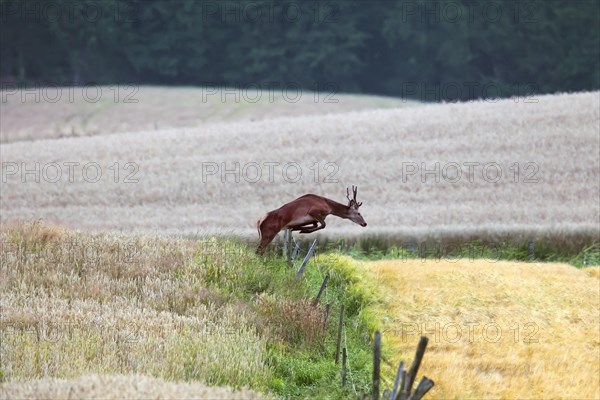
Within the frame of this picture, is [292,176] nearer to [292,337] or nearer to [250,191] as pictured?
[250,191]

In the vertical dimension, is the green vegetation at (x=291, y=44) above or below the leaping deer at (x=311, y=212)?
above

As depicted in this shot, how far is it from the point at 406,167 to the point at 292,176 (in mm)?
2698

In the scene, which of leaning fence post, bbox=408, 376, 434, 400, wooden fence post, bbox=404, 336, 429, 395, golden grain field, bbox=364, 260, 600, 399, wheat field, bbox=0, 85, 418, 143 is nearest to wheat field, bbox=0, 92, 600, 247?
golden grain field, bbox=364, 260, 600, 399

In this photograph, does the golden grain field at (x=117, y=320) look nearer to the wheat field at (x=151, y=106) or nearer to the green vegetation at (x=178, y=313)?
the green vegetation at (x=178, y=313)

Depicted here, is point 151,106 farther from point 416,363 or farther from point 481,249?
point 416,363

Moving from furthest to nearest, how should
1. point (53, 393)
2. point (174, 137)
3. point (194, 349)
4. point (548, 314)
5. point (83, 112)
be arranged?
point (83, 112) < point (174, 137) < point (548, 314) < point (194, 349) < point (53, 393)

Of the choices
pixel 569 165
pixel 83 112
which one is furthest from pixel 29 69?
pixel 569 165

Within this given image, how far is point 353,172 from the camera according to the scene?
80.7 feet

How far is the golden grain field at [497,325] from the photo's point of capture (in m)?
10.6

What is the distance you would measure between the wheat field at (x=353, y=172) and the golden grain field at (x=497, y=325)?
4.06 meters

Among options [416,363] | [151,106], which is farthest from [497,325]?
[151,106]

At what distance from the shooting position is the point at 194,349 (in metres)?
9.48

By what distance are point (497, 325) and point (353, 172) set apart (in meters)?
12.6

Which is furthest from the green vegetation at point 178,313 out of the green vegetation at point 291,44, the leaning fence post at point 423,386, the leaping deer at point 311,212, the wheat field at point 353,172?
the green vegetation at point 291,44
